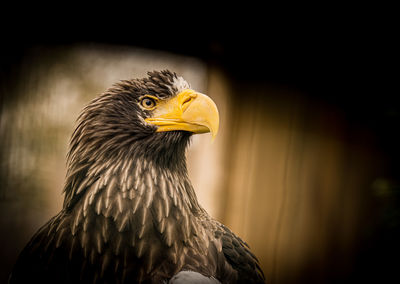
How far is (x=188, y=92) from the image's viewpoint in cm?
69

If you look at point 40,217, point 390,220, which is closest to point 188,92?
point 40,217

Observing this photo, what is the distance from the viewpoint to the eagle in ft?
2.04

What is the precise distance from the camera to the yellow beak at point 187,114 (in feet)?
2.09

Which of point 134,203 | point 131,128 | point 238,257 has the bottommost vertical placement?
point 238,257

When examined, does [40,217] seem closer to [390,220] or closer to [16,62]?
→ [16,62]

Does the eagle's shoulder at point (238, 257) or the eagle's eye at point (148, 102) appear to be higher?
the eagle's eye at point (148, 102)

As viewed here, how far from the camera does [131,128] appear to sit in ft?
2.33

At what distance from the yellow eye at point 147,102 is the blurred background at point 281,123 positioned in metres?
0.10

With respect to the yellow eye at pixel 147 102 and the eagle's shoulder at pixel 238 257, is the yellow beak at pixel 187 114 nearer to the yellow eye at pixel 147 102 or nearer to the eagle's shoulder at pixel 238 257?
the yellow eye at pixel 147 102

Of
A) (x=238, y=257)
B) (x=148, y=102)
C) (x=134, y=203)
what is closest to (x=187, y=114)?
(x=148, y=102)

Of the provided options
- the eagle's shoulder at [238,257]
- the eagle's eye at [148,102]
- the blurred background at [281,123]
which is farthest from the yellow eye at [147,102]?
the eagle's shoulder at [238,257]

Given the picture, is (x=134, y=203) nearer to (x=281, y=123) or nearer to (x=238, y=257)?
(x=238, y=257)

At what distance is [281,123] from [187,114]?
1.77 feet

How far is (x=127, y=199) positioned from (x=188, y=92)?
0.32 m
